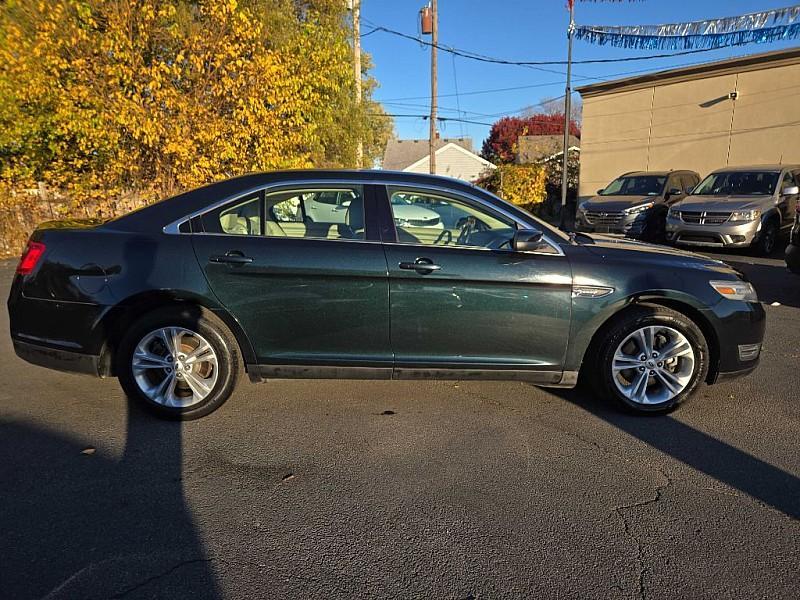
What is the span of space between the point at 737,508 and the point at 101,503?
124 inches

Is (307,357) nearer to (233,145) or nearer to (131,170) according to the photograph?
(233,145)

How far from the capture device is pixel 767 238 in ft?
32.1

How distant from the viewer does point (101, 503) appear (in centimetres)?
254

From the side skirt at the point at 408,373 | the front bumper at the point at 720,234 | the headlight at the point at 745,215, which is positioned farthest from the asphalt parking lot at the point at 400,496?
the headlight at the point at 745,215

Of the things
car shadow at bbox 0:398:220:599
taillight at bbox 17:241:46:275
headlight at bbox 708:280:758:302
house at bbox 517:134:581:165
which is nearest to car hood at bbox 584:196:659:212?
headlight at bbox 708:280:758:302

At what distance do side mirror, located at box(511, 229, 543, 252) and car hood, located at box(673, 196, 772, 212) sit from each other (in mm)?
8289

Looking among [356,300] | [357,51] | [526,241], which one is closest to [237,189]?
[356,300]

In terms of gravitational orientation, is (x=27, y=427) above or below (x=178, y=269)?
below

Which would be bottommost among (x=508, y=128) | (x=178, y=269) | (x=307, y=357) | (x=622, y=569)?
(x=622, y=569)

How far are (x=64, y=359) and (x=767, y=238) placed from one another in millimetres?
11339

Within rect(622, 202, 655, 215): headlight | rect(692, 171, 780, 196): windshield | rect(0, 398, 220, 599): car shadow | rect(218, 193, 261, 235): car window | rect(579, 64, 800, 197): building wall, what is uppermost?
rect(579, 64, 800, 197): building wall

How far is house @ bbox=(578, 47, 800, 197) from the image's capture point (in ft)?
50.3

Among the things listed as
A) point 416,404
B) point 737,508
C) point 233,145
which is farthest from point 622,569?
point 233,145

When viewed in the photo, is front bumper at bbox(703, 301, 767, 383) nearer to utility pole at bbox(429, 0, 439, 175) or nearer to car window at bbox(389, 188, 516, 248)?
car window at bbox(389, 188, 516, 248)
